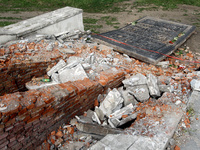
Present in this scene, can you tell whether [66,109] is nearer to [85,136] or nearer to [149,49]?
[85,136]

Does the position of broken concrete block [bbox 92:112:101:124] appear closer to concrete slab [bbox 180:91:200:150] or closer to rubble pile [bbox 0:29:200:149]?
rubble pile [bbox 0:29:200:149]

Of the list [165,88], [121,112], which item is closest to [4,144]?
[121,112]

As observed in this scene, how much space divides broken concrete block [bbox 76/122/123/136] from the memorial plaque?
10.5 feet

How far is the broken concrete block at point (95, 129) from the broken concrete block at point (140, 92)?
1.23m

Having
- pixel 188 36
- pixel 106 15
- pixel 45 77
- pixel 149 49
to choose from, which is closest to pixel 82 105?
pixel 45 77

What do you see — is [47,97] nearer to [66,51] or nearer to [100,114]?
[100,114]

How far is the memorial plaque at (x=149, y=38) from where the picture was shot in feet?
20.4

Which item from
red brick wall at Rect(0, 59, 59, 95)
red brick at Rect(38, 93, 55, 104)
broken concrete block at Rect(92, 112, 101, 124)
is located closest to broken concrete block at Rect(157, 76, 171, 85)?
broken concrete block at Rect(92, 112, 101, 124)

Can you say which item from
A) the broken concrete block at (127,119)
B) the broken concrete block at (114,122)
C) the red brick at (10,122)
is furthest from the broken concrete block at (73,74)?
the red brick at (10,122)

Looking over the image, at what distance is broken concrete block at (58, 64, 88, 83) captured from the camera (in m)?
4.58

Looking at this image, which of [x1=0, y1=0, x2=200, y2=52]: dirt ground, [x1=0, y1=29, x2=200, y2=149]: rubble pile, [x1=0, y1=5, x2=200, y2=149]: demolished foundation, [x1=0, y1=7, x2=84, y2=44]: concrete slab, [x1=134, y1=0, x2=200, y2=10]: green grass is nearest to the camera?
[x1=0, y1=5, x2=200, y2=149]: demolished foundation

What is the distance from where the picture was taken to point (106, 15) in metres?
12.0

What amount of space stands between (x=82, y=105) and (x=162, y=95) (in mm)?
2105

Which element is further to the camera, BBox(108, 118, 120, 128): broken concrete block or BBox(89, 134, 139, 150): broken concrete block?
BBox(108, 118, 120, 128): broken concrete block
